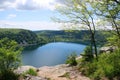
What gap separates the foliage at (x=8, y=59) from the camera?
1448 centimetres

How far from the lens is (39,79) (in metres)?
15.1

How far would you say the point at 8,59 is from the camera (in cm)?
1473

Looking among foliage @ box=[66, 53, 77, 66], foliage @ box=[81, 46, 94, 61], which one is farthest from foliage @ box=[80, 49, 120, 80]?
foliage @ box=[66, 53, 77, 66]

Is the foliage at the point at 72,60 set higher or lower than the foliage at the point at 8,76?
lower

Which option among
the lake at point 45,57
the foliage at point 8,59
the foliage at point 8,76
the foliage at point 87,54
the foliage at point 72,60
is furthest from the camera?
the lake at point 45,57

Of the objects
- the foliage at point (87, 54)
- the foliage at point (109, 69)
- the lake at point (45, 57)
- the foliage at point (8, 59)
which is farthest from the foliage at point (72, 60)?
the lake at point (45, 57)

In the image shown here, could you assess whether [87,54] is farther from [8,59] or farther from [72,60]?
[8,59]

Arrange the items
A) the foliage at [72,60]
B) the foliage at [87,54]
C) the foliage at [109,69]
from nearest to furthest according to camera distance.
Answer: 1. the foliage at [109,69]
2. the foliage at [87,54]
3. the foliage at [72,60]

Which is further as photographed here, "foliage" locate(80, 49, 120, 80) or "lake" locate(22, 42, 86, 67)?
"lake" locate(22, 42, 86, 67)

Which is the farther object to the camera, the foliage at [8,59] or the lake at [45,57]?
the lake at [45,57]

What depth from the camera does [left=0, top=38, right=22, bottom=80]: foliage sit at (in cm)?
1448

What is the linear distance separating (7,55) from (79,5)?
42.3ft

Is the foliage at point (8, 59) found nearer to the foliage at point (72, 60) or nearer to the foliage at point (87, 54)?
the foliage at point (87, 54)

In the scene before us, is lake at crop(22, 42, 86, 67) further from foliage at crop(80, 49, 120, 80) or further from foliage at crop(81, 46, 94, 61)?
foliage at crop(80, 49, 120, 80)
